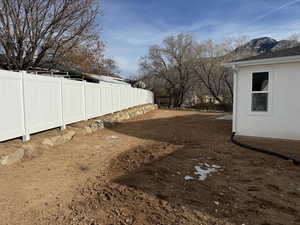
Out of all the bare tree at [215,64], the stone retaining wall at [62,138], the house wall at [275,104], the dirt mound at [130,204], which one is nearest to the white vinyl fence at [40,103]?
the stone retaining wall at [62,138]

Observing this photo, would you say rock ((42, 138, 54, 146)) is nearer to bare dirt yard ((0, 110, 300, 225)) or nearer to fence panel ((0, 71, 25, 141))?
bare dirt yard ((0, 110, 300, 225))

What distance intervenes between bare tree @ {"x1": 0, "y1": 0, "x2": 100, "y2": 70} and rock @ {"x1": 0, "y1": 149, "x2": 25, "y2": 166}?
706cm

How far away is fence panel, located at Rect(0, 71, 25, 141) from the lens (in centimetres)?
392

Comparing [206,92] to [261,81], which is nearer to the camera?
[261,81]

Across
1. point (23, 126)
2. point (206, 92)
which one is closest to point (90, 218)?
point (23, 126)

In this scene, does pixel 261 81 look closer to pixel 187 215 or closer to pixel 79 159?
pixel 187 215

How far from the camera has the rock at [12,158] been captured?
11.9 ft

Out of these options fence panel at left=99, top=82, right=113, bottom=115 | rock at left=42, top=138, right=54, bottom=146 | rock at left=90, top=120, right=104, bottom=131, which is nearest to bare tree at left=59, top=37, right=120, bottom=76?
fence panel at left=99, top=82, right=113, bottom=115

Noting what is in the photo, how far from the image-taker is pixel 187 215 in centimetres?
231

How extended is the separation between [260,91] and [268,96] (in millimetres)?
284

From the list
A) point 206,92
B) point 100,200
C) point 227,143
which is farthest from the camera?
point 206,92

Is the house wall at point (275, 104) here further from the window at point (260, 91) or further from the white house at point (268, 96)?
the window at point (260, 91)

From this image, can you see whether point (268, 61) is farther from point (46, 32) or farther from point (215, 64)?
point (215, 64)

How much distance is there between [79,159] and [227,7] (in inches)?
462
